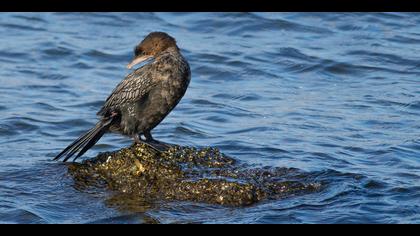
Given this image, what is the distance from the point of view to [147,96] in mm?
8133

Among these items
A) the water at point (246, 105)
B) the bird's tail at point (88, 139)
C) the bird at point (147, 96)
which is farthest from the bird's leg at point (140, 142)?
the water at point (246, 105)

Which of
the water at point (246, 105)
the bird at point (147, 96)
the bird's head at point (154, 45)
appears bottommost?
the water at point (246, 105)

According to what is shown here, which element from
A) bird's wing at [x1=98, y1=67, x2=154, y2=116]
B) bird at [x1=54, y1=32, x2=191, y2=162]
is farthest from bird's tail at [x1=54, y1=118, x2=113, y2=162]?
bird's wing at [x1=98, y1=67, x2=154, y2=116]

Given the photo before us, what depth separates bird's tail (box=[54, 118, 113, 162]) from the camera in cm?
815

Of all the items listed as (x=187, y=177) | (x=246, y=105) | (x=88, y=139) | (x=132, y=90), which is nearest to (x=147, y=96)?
(x=132, y=90)

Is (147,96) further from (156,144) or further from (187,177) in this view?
(187,177)

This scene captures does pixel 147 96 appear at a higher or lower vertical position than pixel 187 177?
higher

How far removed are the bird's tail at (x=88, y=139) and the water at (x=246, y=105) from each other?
0.66 ft

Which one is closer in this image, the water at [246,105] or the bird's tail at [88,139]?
the water at [246,105]

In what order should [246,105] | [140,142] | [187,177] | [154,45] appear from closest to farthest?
[187,177]
[140,142]
[154,45]
[246,105]

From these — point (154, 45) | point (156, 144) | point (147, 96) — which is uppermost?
point (154, 45)

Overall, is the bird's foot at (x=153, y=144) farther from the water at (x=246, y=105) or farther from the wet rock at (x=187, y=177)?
the water at (x=246, y=105)

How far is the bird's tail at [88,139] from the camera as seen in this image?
8148mm

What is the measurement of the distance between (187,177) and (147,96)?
95 centimetres
